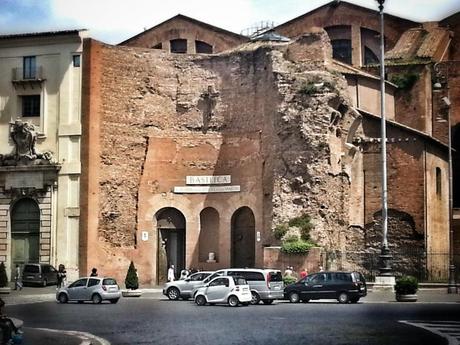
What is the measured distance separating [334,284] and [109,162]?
1793cm

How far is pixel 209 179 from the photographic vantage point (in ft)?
160

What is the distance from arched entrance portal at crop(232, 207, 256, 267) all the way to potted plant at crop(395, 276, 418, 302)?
562 inches

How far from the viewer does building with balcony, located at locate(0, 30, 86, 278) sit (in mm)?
47125

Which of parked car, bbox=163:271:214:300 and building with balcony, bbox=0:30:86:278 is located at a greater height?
building with balcony, bbox=0:30:86:278

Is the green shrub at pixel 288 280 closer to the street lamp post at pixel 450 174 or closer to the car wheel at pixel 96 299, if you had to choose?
the street lamp post at pixel 450 174

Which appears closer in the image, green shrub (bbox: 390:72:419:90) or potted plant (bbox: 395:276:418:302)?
potted plant (bbox: 395:276:418:302)

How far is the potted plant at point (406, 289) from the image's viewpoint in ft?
110

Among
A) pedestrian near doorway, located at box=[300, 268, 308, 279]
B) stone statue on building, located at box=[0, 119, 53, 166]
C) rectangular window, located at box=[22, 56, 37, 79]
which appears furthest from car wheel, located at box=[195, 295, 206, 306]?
rectangular window, located at box=[22, 56, 37, 79]

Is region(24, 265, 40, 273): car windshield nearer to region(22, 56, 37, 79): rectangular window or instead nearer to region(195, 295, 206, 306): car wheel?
region(22, 56, 37, 79): rectangular window

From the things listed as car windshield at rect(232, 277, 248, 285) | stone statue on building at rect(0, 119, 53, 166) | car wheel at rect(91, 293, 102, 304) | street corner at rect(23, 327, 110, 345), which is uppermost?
stone statue on building at rect(0, 119, 53, 166)

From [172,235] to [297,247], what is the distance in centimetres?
939

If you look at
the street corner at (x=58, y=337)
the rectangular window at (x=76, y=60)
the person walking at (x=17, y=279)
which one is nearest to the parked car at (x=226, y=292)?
the street corner at (x=58, y=337)

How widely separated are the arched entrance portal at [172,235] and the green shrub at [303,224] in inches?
296

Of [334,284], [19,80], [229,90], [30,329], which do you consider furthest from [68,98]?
[30,329]
